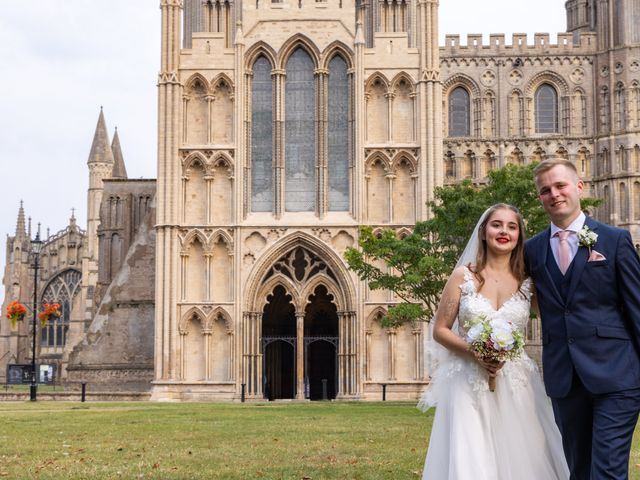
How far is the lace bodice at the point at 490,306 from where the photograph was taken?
8445mm

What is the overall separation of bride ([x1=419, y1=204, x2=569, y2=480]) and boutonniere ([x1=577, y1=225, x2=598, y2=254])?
810 millimetres

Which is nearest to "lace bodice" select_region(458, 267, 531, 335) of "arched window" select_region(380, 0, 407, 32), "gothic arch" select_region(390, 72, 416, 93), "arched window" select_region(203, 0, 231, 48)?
"gothic arch" select_region(390, 72, 416, 93)

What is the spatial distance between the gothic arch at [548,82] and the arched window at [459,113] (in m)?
3.54

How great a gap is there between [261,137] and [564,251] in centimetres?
3801

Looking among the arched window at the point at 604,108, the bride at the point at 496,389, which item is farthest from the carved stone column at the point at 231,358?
the bride at the point at 496,389

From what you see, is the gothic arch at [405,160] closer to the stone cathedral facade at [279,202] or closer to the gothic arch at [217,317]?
the stone cathedral facade at [279,202]

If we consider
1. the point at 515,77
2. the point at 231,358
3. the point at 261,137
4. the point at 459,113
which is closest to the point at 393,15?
the point at 261,137

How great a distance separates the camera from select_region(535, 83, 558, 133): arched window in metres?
68.4

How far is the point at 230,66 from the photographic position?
45562 millimetres

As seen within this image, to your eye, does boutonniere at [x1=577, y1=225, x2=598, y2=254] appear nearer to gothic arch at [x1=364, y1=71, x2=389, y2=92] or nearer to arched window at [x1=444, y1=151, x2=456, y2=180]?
gothic arch at [x1=364, y1=71, x2=389, y2=92]

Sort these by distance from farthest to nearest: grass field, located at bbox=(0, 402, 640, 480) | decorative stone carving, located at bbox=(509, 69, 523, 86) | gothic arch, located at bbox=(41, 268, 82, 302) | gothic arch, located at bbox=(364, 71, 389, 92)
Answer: gothic arch, located at bbox=(41, 268, 82, 302), decorative stone carving, located at bbox=(509, 69, 523, 86), gothic arch, located at bbox=(364, 71, 389, 92), grass field, located at bbox=(0, 402, 640, 480)

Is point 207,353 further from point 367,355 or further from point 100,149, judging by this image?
point 100,149

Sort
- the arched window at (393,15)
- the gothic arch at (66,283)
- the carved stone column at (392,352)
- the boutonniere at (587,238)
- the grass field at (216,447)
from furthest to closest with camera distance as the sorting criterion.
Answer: the gothic arch at (66,283), the arched window at (393,15), the carved stone column at (392,352), the grass field at (216,447), the boutonniere at (587,238)

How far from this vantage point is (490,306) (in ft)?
28.0
